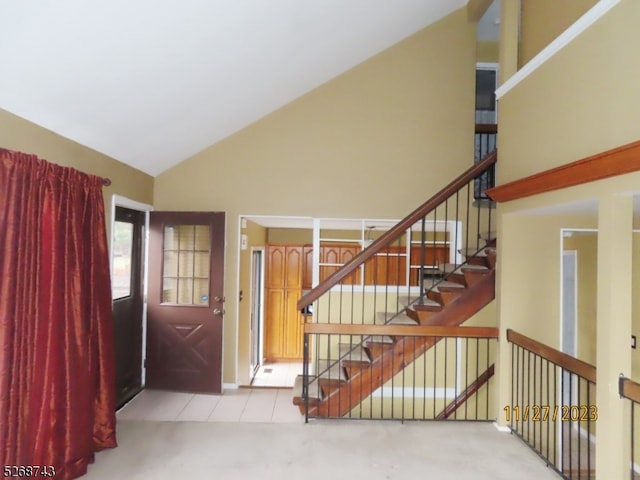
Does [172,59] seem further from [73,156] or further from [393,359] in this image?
[393,359]

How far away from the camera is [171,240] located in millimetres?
4145

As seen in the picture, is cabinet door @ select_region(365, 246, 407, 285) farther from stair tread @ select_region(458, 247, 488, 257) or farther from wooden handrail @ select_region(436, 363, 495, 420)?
wooden handrail @ select_region(436, 363, 495, 420)

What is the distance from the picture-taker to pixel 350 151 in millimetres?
4340

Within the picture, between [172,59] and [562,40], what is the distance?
2.49 metres

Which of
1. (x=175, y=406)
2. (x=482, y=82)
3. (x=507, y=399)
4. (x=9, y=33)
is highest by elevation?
(x=482, y=82)

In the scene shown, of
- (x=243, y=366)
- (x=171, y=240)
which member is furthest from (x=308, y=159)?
(x=243, y=366)

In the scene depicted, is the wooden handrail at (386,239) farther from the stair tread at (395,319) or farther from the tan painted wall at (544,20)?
the tan painted wall at (544,20)

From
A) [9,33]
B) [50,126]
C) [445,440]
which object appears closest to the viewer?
[9,33]

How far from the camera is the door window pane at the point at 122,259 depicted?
3596 mm

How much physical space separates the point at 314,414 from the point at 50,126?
297cm

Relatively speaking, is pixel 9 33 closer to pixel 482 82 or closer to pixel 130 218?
pixel 130 218

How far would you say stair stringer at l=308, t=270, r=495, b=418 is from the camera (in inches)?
131

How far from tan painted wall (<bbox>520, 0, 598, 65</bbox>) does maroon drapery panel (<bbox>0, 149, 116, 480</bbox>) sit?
3444 millimetres

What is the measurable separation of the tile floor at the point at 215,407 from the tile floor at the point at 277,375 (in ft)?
4.12
